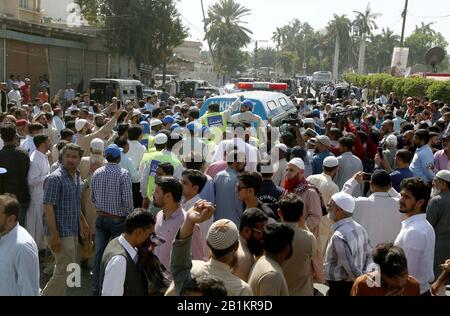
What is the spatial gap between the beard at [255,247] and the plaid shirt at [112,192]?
2122 mm

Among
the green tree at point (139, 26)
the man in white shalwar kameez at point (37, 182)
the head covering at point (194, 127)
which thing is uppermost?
the green tree at point (139, 26)

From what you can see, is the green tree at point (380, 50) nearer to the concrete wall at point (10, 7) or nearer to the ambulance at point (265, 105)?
the concrete wall at point (10, 7)

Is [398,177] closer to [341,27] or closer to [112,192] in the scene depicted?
[112,192]

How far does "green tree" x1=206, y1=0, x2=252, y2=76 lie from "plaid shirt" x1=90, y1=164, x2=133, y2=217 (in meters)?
54.2

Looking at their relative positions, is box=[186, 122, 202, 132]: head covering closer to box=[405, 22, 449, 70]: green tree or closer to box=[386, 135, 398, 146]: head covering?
box=[386, 135, 398, 146]: head covering

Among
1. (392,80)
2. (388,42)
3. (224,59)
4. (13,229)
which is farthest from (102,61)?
(388,42)

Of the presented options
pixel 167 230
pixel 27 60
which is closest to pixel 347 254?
pixel 167 230

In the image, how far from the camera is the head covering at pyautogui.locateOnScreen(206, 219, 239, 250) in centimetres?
366

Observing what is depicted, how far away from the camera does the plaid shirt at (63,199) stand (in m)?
5.66

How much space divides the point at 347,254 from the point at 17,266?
2552 mm

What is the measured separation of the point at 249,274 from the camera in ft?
12.8

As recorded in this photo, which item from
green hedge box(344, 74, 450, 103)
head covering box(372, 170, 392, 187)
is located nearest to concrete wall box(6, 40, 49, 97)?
green hedge box(344, 74, 450, 103)

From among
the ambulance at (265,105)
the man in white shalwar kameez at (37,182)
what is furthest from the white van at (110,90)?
the man in white shalwar kameez at (37,182)
